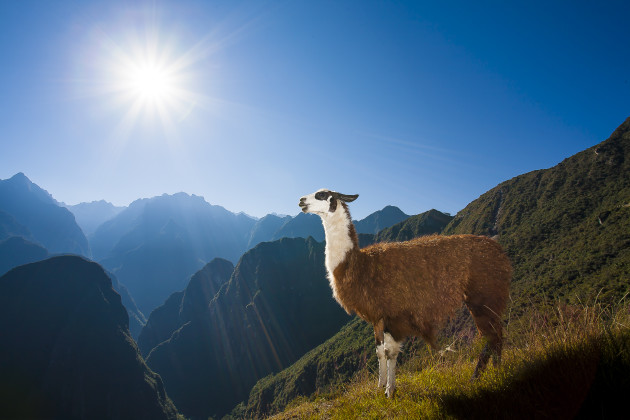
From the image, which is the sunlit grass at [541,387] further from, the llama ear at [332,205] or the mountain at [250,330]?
the mountain at [250,330]

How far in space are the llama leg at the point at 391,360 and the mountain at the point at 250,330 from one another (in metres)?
133

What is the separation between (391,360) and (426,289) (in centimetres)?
135

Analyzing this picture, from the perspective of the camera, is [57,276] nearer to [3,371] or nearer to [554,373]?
[3,371]

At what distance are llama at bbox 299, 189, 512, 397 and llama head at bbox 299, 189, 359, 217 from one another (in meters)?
1.34

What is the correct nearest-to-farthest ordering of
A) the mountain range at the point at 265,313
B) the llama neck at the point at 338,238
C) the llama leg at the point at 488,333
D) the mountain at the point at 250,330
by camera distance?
1. the llama leg at the point at 488,333
2. the llama neck at the point at 338,238
3. the mountain range at the point at 265,313
4. the mountain at the point at 250,330

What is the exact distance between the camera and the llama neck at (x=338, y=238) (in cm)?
525

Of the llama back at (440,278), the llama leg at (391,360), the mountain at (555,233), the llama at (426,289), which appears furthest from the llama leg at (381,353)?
the mountain at (555,233)

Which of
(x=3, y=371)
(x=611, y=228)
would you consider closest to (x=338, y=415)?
(x=611, y=228)

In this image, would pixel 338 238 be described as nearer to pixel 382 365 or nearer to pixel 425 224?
pixel 382 365

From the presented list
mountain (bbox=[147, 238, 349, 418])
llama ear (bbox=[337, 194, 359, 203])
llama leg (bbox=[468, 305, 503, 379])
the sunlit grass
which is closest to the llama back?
llama leg (bbox=[468, 305, 503, 379])

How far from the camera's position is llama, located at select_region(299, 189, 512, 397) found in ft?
15.0

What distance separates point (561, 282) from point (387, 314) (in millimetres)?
46743

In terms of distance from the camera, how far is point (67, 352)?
354ft

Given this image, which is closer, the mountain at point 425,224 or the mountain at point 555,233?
the mountain at point 555,233
